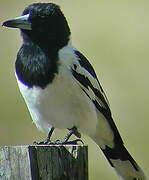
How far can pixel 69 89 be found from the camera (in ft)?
17.9

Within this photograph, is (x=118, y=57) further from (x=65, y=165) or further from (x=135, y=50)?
(x=65, y=165)

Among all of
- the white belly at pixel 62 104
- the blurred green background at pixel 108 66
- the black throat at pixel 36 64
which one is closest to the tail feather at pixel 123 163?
the white belly at pixel 62 104

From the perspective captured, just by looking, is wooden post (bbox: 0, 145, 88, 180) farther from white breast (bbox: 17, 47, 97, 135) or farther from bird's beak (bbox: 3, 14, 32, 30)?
bird's beak (bbox: 3, 14, 32, 30)

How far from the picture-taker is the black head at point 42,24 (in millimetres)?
5586

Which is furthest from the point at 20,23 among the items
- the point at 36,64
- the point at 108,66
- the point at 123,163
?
the point at 108,66

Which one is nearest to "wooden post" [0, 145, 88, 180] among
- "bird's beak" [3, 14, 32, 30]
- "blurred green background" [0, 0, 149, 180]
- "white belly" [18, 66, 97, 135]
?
"white belly" [18, 66, 97, 135]

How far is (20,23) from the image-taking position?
5.53 m

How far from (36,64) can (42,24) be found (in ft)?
1.06

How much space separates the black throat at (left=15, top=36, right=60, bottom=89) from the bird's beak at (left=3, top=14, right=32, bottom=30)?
12 centimetres

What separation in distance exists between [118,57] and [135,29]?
42 centimetres

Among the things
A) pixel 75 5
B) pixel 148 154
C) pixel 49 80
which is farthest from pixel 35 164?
pixel 75 5

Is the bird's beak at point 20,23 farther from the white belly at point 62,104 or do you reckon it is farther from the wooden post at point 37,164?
the wooden post at point 37,164

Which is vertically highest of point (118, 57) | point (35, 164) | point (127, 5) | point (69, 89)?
point (127, 5)

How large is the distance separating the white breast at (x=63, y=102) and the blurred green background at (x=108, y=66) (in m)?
2.21
